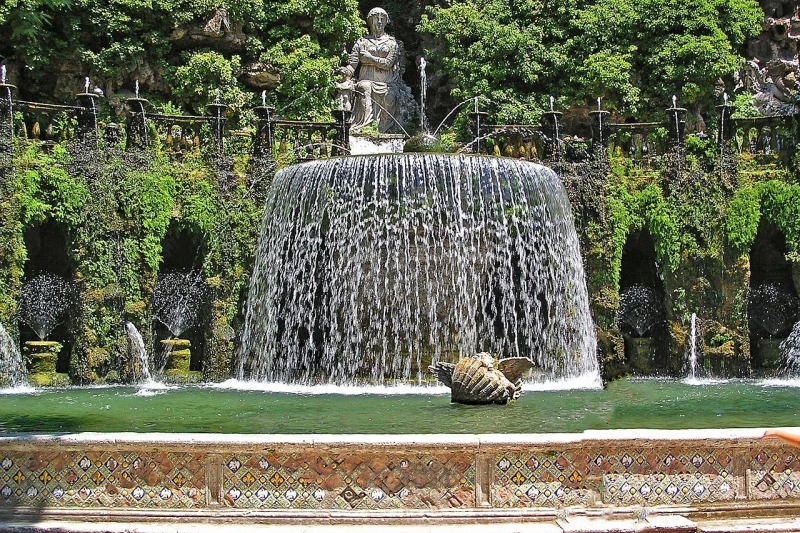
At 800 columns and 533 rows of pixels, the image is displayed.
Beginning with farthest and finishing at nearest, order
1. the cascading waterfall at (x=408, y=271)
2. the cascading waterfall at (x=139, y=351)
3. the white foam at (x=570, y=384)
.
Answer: the cascading waterfall at (x=139, y=351)
the cascading waterfall at (x=408, y=271)
the white foam at (x=570, y=384)

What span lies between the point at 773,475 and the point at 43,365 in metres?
12.3

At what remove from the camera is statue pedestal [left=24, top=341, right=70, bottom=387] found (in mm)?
14445

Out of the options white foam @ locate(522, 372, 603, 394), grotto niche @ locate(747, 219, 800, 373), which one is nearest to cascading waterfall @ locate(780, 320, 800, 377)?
grotto niche @ locate(747, 219, 800, 373)

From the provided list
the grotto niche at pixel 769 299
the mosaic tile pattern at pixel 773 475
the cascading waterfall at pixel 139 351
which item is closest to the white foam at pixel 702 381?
the grotto niche at pixel 769 299

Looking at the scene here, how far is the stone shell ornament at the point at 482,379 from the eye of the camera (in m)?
10.0

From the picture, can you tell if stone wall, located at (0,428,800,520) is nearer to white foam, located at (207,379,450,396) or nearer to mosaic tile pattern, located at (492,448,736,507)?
mosaic tile pattern, located at (492,448,736,507)

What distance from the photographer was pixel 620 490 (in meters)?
5.39

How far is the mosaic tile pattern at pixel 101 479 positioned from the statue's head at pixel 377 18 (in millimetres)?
18512

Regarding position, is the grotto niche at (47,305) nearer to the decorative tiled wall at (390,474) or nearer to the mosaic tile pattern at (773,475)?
the decorative tiled wall at (390,474)

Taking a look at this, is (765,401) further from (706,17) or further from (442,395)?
(706,17)

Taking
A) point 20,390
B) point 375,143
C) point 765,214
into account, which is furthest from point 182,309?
point 765,214

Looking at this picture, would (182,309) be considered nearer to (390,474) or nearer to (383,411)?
(383,411)

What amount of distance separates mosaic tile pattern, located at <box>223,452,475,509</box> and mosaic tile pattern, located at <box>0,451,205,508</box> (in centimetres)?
26

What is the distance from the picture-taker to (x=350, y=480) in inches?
210
